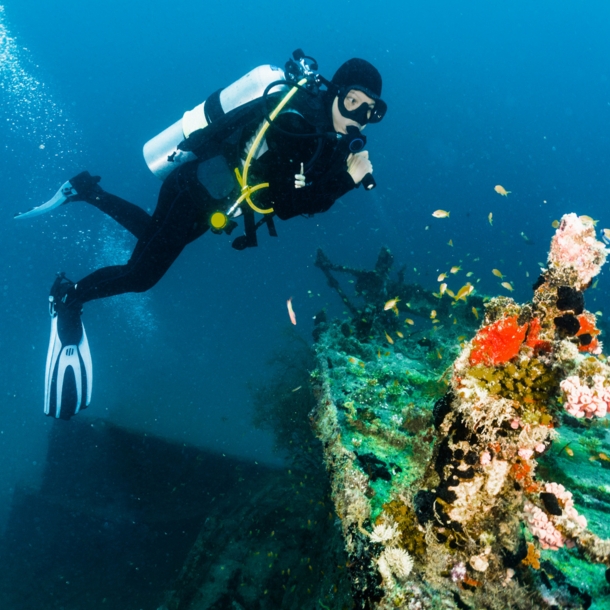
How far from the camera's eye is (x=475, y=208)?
104 metres

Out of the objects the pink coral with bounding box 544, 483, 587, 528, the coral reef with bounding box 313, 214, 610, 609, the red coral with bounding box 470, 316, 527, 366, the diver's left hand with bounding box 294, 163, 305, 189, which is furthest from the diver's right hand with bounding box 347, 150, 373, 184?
the pink coral with bounding box 544, 483, 587, 528

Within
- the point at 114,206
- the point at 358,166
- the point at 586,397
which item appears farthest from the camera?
the point at 114,206

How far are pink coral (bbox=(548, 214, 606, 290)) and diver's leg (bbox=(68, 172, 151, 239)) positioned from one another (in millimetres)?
5008

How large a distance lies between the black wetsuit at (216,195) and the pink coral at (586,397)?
312 centimetres

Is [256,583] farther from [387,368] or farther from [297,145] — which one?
[297,145]

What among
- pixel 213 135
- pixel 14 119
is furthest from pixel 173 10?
pixel 213 135

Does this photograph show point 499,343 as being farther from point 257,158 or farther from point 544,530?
point 257,158

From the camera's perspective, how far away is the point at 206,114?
5.12m

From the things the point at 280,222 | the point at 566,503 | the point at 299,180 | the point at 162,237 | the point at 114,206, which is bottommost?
the point at 566,503

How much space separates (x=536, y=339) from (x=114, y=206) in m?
6.08

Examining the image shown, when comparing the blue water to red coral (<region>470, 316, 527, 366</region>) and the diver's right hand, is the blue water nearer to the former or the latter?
the diver's right hand

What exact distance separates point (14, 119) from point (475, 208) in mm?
120836

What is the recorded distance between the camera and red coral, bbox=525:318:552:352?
2.02 metres

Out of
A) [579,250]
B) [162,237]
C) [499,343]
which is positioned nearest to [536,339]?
[499,343]
